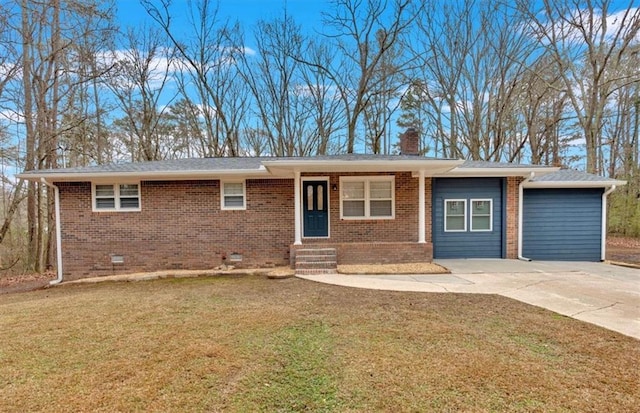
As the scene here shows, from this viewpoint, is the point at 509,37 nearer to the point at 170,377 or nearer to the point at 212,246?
the point at 212,246

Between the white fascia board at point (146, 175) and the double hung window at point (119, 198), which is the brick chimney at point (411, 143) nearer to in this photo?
the white fascia board at point (146, 175)

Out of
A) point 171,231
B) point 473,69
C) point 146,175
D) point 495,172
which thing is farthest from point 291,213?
point 473,69

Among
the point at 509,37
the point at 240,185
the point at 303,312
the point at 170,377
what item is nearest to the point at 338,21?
the point at 509,37

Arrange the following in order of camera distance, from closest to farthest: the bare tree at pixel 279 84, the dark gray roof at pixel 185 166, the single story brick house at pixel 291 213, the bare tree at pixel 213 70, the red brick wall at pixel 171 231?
the dark gray roof at pixel 185 166, the single story brick house at pixel 291 213, the red brick wall at pixel 171 231, the bare tree at pixel 213 70, the bare tree at pixel 279 84

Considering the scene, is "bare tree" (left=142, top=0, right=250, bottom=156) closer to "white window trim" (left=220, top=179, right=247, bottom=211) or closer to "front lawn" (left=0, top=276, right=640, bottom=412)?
"white window trim" (left=220, top=179, right=247, bottom=211)

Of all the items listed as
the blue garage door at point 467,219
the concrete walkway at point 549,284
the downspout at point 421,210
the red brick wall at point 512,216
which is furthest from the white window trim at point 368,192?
the red brick wall at point 512,216

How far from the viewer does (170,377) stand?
278 cm

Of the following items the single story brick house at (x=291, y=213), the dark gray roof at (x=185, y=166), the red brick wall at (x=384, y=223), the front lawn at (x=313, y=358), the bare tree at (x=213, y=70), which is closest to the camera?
the front lawn at (x=313, y=358)

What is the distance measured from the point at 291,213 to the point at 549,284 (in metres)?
6.24

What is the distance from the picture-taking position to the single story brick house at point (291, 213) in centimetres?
853

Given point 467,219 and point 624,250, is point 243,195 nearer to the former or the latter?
point 467,219

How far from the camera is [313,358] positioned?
3.16 meters

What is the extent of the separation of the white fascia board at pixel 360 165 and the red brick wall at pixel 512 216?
2.35m

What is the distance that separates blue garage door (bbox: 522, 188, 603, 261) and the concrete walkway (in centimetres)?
75
